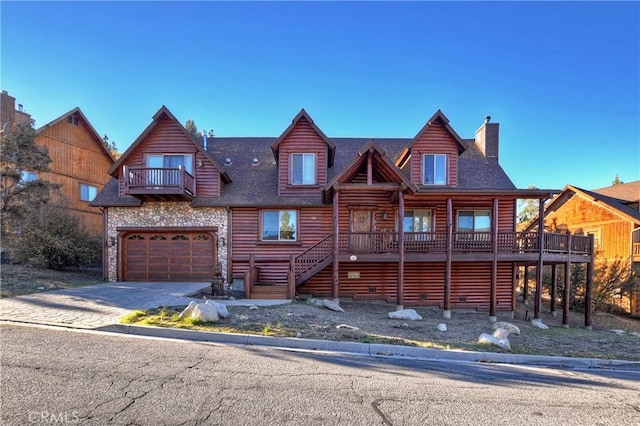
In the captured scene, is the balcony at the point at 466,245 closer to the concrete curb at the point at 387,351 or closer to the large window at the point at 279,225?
the large window at the point at 279,225

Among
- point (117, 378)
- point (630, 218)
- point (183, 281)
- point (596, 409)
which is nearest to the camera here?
point (596, 409)

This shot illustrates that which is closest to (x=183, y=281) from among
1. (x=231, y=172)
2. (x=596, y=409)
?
(x=231, y=172)

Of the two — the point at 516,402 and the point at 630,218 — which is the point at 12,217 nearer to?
the point at 516,402

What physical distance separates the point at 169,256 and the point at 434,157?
13.7 meters

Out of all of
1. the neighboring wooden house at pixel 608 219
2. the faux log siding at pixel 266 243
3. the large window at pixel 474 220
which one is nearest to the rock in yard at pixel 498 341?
the large window at pixel 474 220

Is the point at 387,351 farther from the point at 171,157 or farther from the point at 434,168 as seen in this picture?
the point at 171,157

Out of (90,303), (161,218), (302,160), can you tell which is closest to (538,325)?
(302,160)

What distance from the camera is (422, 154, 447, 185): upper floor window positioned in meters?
15.6

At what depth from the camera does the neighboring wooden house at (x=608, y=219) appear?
20484mm

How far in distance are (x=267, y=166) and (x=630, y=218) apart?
75.1 ft

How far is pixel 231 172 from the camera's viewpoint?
17.2 m

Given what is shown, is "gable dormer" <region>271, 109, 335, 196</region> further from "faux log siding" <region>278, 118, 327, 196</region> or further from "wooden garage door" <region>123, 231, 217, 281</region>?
"wooden garage door" <region>123, 231, 217, 281</region>

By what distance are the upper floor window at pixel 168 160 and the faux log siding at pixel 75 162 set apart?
10.9m

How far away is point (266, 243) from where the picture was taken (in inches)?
602
